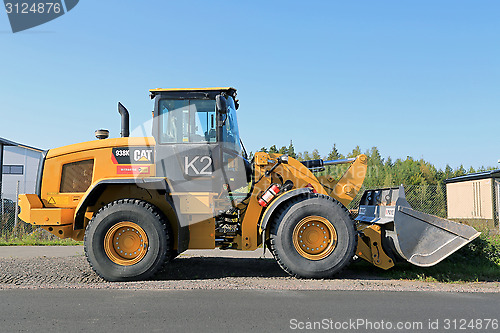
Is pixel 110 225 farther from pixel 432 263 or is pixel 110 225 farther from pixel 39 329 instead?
pixel 432 263

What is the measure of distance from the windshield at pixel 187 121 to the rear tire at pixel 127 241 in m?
1.28

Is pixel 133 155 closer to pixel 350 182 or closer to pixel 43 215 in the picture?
pixel 43 215

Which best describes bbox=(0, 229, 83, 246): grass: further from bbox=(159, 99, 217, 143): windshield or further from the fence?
bbox=(159, 99, 217, 143): windshield

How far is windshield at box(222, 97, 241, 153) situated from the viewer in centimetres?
718

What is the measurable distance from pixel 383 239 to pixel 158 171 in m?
3.92

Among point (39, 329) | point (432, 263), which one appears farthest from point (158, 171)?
point (432, 263)

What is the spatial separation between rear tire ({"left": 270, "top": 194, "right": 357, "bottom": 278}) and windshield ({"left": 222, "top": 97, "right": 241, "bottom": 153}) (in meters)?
1.53

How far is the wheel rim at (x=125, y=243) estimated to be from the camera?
6.62 metres

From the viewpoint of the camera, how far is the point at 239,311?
15.9 ft

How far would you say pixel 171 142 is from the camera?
23.2 feet

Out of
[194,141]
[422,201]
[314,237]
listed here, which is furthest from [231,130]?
[422,201]

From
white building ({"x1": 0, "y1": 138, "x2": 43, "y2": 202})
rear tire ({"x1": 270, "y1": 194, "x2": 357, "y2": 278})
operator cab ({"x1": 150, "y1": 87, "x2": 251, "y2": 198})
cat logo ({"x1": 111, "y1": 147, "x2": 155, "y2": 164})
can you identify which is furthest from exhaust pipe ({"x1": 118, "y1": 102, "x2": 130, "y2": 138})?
white building ({"x1": 0, "y1": 138, "x2": 43, "y2": 202})

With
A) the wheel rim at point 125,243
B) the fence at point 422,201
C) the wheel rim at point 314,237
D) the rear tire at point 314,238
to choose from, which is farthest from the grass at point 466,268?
the fence at point 422,201

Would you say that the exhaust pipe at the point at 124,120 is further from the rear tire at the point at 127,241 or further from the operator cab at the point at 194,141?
the rear tire at the point at 127,241
